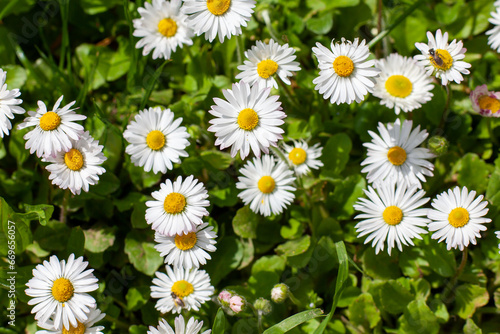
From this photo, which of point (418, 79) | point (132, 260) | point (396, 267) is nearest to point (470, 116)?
point (418, 79)

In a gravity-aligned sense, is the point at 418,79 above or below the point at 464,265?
above

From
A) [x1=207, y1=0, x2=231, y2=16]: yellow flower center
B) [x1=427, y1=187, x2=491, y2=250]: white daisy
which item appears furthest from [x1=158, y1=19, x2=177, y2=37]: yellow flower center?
[x1=427, y1=187, x2=491, y2=250]: white daisy

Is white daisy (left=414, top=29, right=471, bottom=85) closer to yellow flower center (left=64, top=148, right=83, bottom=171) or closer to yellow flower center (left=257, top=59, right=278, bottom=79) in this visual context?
yellow flower center (left=257, top=59, right=278, bottom=79)

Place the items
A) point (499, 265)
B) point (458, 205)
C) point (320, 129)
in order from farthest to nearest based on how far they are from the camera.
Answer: point (320, 129) < point (499, 265) < point (458, 205)

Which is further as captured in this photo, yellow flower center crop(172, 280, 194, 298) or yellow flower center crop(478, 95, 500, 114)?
yellow flower center crop(478, 95, 500, 114)

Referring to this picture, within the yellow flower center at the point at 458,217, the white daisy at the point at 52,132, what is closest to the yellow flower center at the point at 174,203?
the white daisy at the point at 52,132

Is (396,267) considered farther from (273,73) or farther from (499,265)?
(273,73)

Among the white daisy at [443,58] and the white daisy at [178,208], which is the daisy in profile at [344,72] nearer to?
the white daisy at [443,58]
